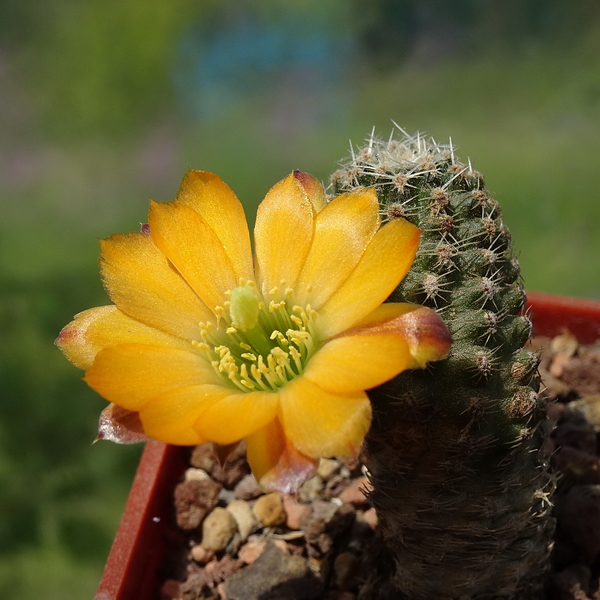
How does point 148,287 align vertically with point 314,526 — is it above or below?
above

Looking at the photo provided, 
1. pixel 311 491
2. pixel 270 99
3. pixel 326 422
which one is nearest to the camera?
pixel 326 422

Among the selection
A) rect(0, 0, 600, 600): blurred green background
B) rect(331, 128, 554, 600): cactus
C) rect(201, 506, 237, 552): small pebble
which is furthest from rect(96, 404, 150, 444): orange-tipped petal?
rect(0, 0, 600, 600): blurred green background

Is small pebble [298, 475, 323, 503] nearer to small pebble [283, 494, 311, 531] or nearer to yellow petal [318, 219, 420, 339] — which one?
small pebble [283, 494, 311, 531]

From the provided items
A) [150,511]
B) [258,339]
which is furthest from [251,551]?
[258,339]

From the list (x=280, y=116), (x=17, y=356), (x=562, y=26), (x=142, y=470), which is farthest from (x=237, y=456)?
(x=562, y=26)

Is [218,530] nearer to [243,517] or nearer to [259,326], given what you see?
[243,517]

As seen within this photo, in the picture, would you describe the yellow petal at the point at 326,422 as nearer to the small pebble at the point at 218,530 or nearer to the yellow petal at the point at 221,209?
the yellow petal at the point at 221,209

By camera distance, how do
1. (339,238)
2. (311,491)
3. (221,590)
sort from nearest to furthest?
1. (339,238)
2. (221,590)
3. (311,491)
